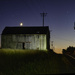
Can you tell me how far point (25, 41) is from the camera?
130ft

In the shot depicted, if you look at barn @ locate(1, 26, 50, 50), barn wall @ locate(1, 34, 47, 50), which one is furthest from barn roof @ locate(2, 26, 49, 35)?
barn wall @ locate(1, 34, 47, 50)

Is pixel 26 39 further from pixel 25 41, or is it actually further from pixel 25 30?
pixel 25 30

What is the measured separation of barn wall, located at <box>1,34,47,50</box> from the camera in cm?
3922

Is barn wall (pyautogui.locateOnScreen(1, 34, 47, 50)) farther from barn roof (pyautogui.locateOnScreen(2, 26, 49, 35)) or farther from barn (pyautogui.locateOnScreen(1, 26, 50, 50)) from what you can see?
barn roof (pyautogui.locateOnScreen(2, 26, 49, 35))

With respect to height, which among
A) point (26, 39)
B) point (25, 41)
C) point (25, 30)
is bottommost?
point (25, 41)

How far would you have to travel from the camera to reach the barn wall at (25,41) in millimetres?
39219

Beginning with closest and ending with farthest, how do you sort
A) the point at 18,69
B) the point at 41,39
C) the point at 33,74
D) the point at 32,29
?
the point at 33,74 → the point at 18,69 → the point at 41,39 → the point at 32,29

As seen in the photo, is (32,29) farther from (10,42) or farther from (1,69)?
(1,69)

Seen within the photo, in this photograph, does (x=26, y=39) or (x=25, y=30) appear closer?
(x=26, y=39)

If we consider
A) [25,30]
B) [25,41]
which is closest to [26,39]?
[25,41]

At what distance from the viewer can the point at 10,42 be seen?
40.7m

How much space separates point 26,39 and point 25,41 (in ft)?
1.82

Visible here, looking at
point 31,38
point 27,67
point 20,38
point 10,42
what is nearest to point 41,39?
point 31,38

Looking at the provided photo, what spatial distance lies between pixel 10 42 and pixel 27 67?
3029 centimetres
